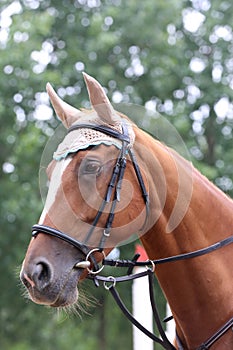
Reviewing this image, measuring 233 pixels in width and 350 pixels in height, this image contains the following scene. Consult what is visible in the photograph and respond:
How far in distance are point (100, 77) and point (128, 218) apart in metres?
11.3

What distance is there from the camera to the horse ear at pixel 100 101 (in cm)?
387

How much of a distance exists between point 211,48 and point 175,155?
13.5 meters

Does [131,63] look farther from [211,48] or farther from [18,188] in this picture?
[18,188]

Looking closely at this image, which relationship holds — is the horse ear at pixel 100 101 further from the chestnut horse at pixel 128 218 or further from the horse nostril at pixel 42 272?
the horse nostril at pixel 42 272

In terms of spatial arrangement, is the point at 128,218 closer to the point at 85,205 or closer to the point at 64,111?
the point at 85,205

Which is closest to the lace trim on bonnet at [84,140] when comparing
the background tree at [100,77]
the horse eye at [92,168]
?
the horse eye at [92,168]

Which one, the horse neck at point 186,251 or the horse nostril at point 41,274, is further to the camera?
the horse neck at point 186,251

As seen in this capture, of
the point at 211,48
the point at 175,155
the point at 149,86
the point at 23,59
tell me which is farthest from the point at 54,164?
the point at 211,48

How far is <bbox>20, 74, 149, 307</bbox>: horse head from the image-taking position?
385cm

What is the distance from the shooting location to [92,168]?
400 cm

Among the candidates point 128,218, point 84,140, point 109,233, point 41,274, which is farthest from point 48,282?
point 84,140

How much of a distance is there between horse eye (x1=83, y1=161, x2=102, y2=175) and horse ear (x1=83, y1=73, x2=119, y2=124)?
298 millimetres

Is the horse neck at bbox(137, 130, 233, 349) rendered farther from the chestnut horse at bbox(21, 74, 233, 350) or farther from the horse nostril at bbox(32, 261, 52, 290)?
the horse nostril at bbox(32, 261, 52, 290)

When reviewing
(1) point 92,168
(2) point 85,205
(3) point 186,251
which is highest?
(1) point 92,168
